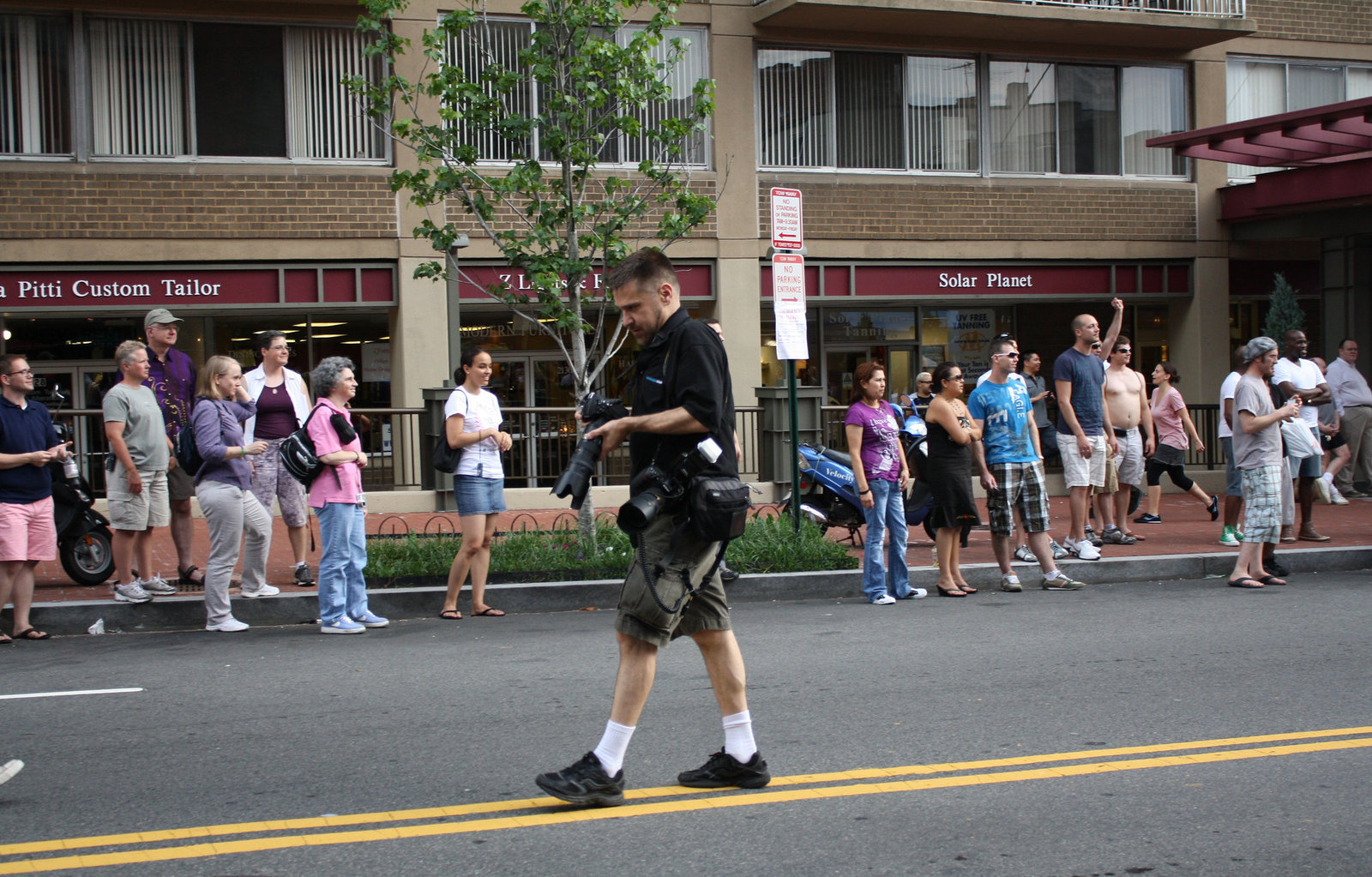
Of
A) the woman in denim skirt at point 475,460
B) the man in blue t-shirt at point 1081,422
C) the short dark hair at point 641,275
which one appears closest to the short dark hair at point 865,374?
the man in blue t-shirt at point 1081,422

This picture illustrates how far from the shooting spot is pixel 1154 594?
32.8 ft

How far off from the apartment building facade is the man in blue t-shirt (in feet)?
22.9

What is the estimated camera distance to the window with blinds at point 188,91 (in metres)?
16.4

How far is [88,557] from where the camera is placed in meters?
10.5

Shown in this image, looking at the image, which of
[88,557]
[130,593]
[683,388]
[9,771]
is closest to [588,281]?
[88,557]

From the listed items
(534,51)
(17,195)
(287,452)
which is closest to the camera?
(287,452)

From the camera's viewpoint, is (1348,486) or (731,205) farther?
(731,205)

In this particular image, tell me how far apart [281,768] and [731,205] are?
1426cm

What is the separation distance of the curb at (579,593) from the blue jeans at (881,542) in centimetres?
45

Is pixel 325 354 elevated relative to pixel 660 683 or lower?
elevated

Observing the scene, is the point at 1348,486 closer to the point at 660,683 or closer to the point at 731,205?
the point at 731,205

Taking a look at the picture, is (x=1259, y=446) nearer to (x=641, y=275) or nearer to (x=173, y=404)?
(x=641, y=275)

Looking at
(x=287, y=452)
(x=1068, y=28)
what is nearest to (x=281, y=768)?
(x=287, y=452)

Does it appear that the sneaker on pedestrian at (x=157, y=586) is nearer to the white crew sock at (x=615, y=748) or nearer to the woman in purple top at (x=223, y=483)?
the woman in purple top at (x=223, y=483)
